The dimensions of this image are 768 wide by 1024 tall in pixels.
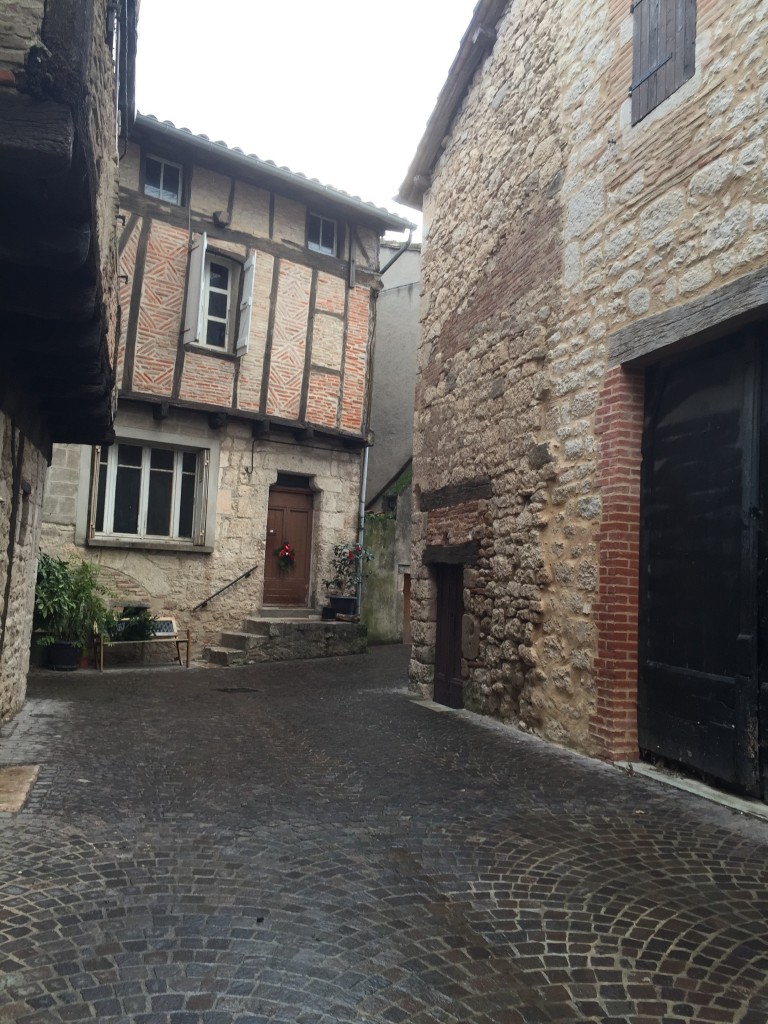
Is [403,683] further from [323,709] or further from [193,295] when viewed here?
[193,295]

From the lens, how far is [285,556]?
12.0m

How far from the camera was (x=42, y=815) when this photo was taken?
11.9ft

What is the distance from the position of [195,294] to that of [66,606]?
15.0 feet

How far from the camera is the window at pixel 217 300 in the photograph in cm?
1073

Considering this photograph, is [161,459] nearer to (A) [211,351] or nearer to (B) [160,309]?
(A) [211,351]

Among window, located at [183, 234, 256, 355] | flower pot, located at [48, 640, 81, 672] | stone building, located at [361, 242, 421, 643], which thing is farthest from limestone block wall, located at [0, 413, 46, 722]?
stone building, located at [361, 242, 421, 643]

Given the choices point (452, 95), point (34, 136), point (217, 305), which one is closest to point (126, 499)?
point (217, 305)

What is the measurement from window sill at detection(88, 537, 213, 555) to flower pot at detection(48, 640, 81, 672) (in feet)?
4.94

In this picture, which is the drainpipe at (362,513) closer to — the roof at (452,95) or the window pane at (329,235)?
the window pane at (329,235)

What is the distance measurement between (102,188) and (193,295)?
6.93 m

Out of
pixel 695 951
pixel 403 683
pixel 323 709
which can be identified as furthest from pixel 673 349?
pixel 403 683

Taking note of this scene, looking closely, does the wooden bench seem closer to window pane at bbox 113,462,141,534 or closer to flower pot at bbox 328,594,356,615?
window pane at bbox 113,462,141,534

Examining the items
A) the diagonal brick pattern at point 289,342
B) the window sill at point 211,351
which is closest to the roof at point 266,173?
the diagonal brick pattern at point 289,342

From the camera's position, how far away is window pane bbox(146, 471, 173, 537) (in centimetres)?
1098
